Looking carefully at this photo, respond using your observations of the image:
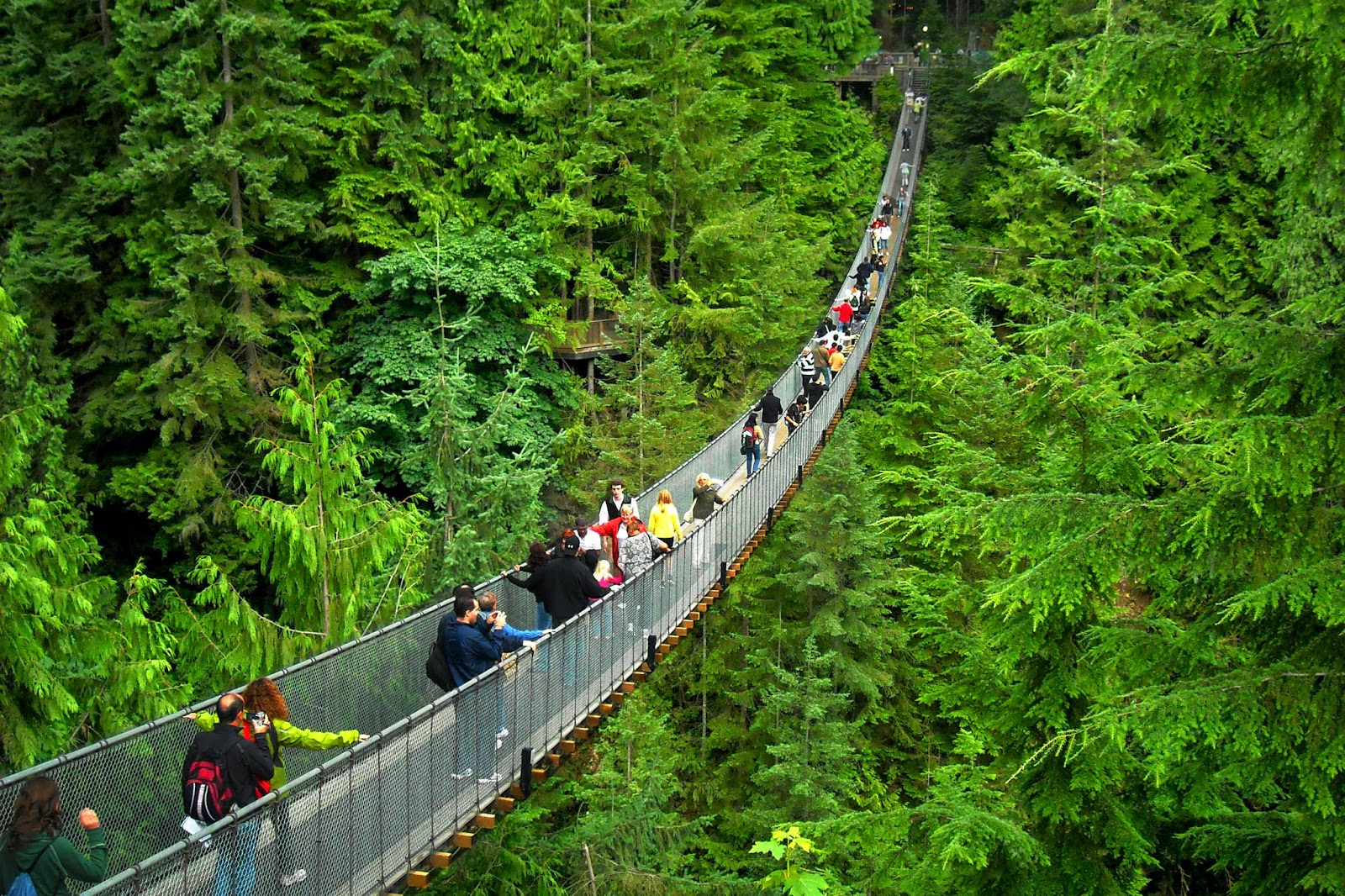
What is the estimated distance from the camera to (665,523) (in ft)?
36.9

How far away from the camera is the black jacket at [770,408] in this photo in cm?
1620

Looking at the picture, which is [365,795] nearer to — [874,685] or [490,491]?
[490,491]

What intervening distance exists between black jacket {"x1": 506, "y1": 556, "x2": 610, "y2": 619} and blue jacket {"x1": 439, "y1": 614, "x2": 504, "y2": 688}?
1.23m

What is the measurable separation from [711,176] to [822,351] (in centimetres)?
652

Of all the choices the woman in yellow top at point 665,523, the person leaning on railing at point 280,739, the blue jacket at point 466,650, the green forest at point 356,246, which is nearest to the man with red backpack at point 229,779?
the person leaning on railing at point 280,739

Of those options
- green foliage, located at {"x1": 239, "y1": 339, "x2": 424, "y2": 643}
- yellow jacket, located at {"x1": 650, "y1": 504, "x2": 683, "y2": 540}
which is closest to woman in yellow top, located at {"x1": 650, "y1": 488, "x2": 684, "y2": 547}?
yellow jacket, located at {"x1": 650, "y1": 504, "x2": 683, "y2": 540}

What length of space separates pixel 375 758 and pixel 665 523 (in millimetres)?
5007

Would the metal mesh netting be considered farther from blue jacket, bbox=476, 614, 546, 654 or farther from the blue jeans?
blue jacket, bbox=476, 614, 546, 654

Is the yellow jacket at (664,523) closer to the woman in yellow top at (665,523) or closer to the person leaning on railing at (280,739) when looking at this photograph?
the woman in yellow top at (665,523)

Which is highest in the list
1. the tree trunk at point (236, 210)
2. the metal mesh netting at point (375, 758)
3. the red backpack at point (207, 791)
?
the tree trunk at point (236, 210)

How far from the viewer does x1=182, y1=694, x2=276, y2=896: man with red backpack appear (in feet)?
18.0

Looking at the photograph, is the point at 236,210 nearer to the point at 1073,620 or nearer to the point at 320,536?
the point at 320,536

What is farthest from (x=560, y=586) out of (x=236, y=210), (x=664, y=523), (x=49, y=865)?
(x=236, y=210)

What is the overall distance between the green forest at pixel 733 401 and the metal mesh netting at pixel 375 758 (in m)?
1.88
